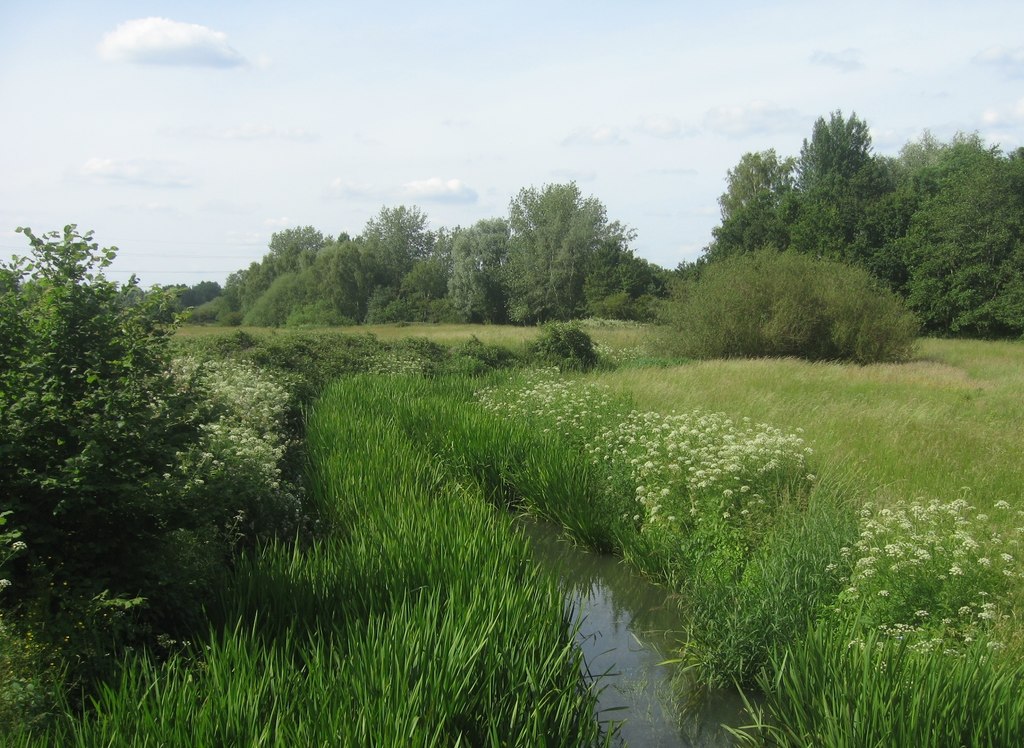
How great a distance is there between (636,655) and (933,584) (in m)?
2.40

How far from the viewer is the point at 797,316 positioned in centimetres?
2384

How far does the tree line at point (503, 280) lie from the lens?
49438 mm

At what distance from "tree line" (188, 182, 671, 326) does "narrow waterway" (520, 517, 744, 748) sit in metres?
36.5

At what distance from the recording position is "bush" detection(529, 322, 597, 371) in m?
22.5

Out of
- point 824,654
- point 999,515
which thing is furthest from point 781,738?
point 999,515

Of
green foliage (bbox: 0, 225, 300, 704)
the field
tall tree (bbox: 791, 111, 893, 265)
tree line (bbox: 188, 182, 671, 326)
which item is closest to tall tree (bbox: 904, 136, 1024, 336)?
tall tree (bbox: 791, 111, 893, 265)

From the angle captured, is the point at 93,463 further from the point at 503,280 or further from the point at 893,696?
the point at 503,280

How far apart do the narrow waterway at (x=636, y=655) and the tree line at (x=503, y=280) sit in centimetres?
3646

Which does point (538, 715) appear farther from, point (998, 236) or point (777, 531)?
point (998, 236)

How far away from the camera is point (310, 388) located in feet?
53.0

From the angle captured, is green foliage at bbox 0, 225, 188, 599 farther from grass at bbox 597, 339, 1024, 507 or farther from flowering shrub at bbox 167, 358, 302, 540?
grass at bbox 597, 339, 1024, 507

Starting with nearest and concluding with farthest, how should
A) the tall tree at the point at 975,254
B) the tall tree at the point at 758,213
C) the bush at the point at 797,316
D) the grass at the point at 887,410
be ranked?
the grass at the point at 887,410 < the bush at the point at 797,316 < the tall tree at the point at 975,254 < the tall tree at the point at 758,213

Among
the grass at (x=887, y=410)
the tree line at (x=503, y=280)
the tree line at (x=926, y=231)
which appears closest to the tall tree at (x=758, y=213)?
the tree line at (x=926, y=231)

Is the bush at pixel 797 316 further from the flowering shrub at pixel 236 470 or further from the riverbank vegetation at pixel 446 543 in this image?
the flowering shrub at pixel 236 470
